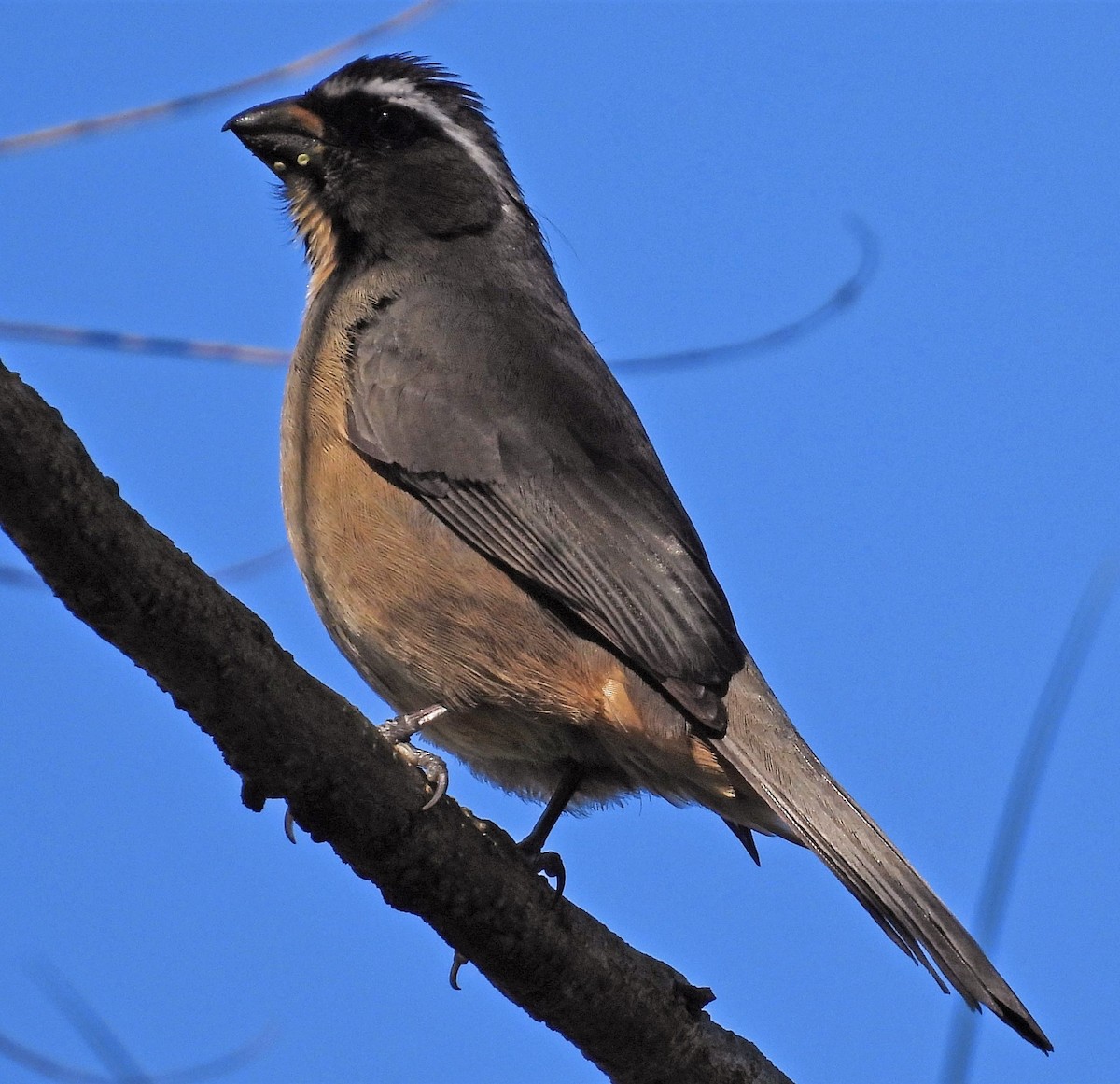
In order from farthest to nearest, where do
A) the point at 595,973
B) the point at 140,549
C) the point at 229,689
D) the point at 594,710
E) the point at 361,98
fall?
the point at 361,98, the point at 594,710, the point at 595,973, the point at 229,689, the point at 140,549

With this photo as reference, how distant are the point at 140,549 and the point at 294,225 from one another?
322 centimetres

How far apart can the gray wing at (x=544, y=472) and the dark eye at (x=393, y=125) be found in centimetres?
84

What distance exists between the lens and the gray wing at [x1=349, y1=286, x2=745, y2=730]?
4980 mm

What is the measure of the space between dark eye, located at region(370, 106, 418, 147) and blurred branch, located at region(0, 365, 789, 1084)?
3070 mm

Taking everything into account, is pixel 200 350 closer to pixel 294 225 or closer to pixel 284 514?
pixel 284 514

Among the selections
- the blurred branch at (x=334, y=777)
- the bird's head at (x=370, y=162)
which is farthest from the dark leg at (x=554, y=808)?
the bird's head at (x=370, y=162)

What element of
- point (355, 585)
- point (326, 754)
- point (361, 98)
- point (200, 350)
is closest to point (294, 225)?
point (361, 98)

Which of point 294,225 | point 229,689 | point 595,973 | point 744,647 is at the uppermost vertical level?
point 294,225

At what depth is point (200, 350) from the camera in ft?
16.7

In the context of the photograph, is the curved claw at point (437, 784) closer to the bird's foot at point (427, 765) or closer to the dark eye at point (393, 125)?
the bird's foot at point (427, 765)

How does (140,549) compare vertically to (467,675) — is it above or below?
below

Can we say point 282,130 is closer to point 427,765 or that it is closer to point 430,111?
point 430,111

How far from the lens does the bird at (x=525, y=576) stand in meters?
4.79

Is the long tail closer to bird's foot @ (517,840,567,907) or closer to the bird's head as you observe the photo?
bird's foot @ (517,840,567,907)
